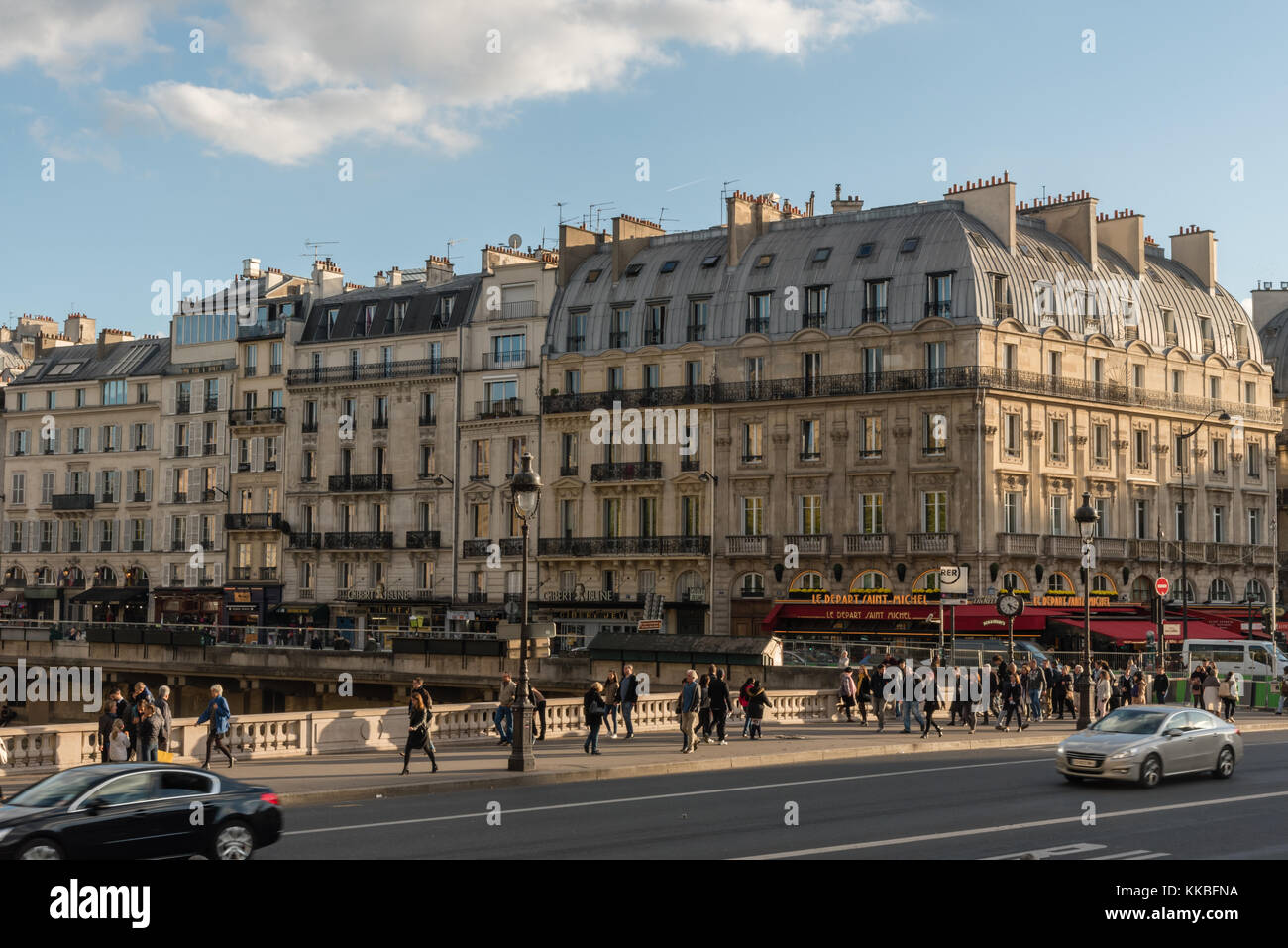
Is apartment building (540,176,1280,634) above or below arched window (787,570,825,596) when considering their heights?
above

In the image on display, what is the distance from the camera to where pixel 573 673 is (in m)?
48.9

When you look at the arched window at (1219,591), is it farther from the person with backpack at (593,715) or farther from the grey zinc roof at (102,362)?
the grey zinc roof at (102,362)

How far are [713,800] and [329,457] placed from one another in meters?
51.4

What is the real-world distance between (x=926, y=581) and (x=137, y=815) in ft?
143

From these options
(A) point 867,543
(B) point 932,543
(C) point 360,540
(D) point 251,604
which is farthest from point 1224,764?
(D) point 251,604

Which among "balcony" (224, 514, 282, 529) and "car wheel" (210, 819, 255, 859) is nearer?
"car wheel" (210, 819, 255, 859)

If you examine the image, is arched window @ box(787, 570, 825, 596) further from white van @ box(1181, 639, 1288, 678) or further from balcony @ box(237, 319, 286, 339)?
balcony @ box(237, 319, 286, 339)

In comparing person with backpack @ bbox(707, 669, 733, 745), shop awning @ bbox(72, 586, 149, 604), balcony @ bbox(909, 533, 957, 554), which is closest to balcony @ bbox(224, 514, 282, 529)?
shop awning @ bbox(72, 586, 149, 604)

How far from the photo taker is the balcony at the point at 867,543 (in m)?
56.9

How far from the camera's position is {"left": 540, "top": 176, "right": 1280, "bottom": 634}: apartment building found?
56875 mm

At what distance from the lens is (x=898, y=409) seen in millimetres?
57531

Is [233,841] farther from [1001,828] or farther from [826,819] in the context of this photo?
[1001,828]

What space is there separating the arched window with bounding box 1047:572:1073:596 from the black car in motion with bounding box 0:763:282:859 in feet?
147
